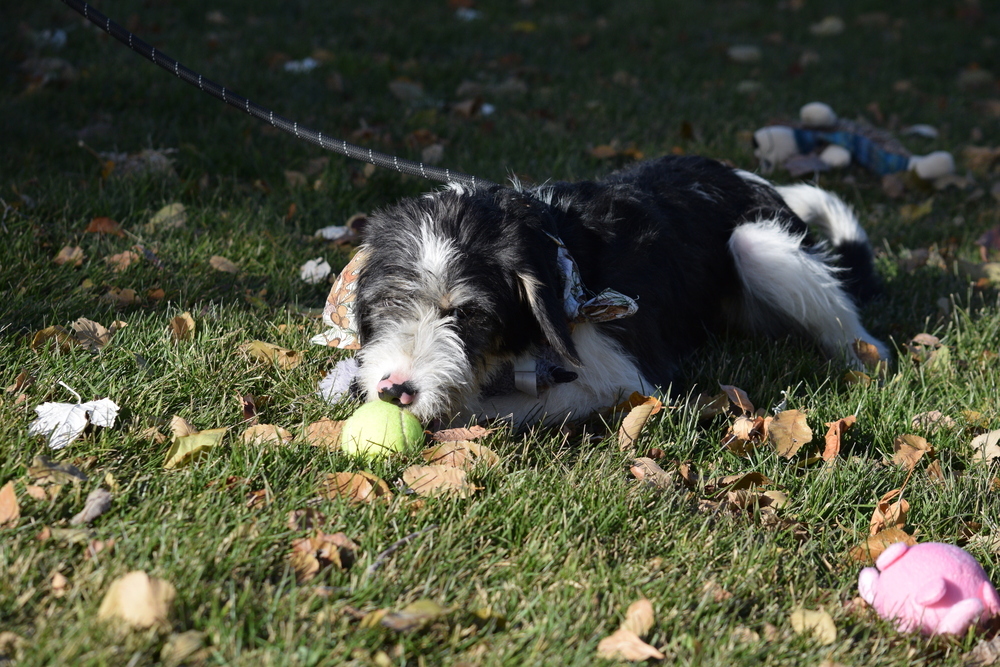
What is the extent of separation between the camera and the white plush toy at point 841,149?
21.6 feet

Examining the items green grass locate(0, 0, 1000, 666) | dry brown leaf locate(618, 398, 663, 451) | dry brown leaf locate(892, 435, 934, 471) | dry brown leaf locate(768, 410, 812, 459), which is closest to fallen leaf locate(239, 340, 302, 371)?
green grass locate(0, 0, 1000, 666)

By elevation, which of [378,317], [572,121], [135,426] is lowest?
[572,121]

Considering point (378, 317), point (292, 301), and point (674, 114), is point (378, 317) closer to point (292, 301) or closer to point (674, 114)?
point (292, 301)

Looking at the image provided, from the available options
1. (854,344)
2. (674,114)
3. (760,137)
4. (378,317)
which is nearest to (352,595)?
(378,317)

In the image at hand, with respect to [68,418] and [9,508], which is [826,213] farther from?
[9,508]

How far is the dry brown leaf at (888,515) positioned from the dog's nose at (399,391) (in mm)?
1604

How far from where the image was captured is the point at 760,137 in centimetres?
662

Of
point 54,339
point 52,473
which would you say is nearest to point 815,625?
point 52,473

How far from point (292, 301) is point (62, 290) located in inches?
39.8

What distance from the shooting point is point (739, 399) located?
3.56 m

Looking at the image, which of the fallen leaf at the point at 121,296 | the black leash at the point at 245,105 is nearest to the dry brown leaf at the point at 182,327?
the fallen leaf at the point at 121,296

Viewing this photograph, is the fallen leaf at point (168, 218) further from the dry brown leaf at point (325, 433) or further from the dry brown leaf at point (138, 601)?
the dry brown leaf at point (138, 601)

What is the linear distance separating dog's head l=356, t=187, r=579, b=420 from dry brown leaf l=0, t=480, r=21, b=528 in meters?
1.09

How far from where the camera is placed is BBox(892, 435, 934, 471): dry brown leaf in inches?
130
